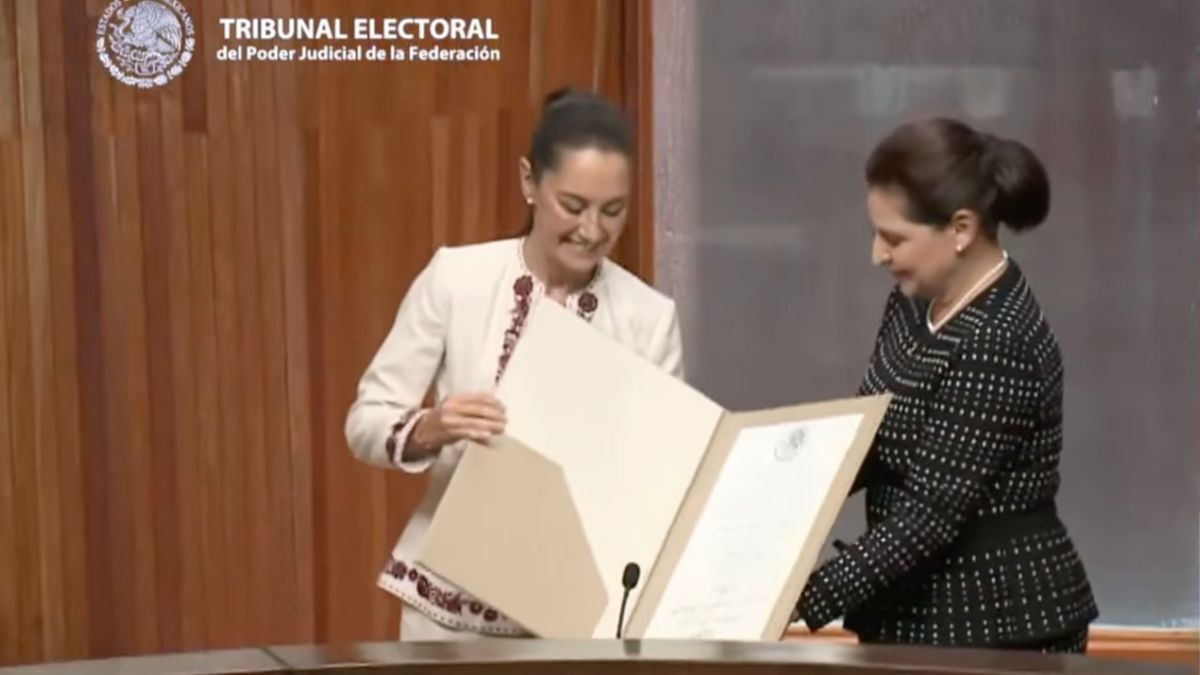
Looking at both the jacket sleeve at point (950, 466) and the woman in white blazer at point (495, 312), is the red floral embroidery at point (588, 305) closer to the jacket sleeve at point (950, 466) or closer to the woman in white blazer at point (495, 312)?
the woman in white blazer at point (495, 312)

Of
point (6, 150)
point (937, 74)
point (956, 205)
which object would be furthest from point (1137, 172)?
point (6, 150)

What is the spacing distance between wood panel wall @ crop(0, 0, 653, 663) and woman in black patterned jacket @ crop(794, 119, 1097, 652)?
138 cm

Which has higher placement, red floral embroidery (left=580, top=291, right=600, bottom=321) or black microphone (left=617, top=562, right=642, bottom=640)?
red floral embroidery (left=580, top=291, right=600, bottom=321)

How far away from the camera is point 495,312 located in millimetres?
2193

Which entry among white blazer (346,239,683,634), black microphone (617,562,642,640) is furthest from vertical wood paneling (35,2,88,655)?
black microphone (617,562,642,640)

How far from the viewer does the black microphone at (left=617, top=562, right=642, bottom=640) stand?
72.6 inches

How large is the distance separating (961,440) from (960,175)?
299mm

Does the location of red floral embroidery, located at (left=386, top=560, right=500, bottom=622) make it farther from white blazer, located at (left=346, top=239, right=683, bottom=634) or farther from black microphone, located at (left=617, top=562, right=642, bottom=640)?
black microphone, located at (left=617, top=562, right=642, bottom=640)

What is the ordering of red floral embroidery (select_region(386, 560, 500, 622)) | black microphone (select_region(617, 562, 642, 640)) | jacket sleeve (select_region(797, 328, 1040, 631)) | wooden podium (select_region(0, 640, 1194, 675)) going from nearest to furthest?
wooden podium (select_region(0, 640, 1194, 675))
black microphone (select_region(617, 562, 642, 640))
jacket sleeve (select_region(797, 328, 1040, 631))
red floral embroidery (select_region(386, 560, 500, 622))

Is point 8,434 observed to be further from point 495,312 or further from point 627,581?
point 627,581

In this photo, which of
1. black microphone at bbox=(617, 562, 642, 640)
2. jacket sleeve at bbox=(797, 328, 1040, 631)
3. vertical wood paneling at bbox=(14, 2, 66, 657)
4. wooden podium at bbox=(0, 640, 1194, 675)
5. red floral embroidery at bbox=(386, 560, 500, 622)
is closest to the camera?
wooden podium at bbox=(0, 640, 1194, 675)

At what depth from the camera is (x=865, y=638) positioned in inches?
81.7

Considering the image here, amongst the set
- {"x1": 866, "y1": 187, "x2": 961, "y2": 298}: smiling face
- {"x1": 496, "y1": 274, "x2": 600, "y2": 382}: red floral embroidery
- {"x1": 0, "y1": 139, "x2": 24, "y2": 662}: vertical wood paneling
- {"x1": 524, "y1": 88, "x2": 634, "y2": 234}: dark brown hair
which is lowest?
{"x1": 0, "y1": 139, "x2": 24, "y2": 662}: vertical wood paneling

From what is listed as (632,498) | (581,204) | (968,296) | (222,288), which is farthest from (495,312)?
(222,288)
